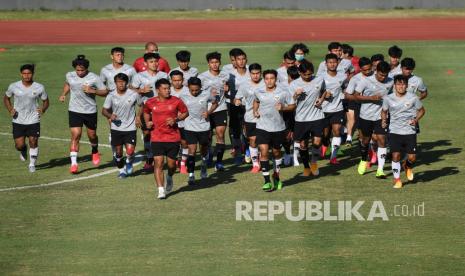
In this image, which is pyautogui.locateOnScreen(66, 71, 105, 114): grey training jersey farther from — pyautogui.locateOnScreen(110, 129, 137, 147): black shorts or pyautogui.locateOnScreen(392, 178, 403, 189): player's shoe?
pyautogui.locateOnScreen(392, 178, 403, 189): player's shoe

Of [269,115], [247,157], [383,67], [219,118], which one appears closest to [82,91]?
[219,118]

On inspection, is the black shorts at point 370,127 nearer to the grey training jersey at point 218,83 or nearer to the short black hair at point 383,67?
Answer: the short black hair at point 383,67

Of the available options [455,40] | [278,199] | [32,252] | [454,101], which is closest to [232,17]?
[455,40]

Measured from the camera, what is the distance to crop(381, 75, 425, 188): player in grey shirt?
65.1ft

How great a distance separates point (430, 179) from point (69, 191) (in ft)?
23.3

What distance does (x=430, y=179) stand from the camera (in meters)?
20.9

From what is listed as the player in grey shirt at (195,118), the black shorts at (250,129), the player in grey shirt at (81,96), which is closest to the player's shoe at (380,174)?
the black shorts at (250,129)

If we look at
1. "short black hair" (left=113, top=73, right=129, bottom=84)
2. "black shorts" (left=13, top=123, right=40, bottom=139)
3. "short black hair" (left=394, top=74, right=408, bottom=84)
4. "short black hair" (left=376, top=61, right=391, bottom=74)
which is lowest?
"black shorts" (left=13, top=123, right=40, bottom=139)

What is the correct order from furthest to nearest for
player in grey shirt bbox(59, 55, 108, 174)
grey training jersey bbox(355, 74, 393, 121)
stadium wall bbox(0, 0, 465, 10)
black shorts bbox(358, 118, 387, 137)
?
1. stadium wall bbox(0, 0, 465, 10)
2. player in grey shirt bbox(59, 55, 108, 174)
3. grey training jersey bbox(355, 74, 393, 121)
4. black shorts bbox(358, 118, 387, 137)

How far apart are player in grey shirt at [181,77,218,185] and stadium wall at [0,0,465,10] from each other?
3652 cm

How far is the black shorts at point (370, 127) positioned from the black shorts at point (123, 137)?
4664mm

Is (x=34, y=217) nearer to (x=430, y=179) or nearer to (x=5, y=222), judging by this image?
(x=5, y=222)

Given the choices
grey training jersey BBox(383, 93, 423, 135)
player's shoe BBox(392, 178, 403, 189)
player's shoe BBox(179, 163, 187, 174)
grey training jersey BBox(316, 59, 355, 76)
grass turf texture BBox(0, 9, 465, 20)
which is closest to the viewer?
grey training jersey BBox(383, 93, 423, 135)

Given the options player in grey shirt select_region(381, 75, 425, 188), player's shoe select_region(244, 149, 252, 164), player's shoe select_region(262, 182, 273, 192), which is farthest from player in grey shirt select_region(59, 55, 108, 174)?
player in grey shirt select_region(381, 75, 425, 188)
